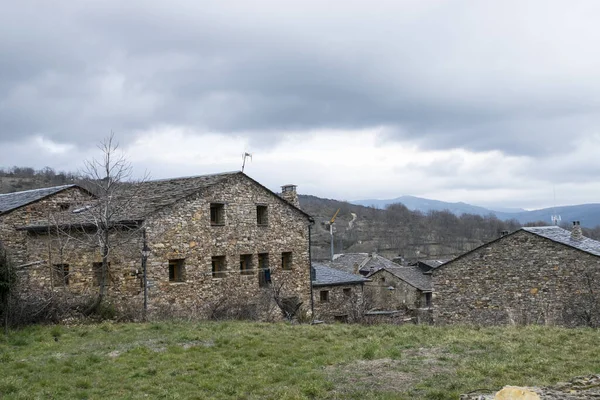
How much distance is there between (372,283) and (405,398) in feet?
114

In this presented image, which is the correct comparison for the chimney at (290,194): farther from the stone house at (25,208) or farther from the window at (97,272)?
the window at (97,272)

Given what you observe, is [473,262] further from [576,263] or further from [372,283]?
[372,283]

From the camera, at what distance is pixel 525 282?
2522 cm

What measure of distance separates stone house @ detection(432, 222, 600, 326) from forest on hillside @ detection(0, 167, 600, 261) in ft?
157

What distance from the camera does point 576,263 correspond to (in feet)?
78.7

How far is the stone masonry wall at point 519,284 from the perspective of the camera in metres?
23.9

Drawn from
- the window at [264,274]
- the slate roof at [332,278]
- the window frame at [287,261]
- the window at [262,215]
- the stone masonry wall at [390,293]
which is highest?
the window at [262,215]

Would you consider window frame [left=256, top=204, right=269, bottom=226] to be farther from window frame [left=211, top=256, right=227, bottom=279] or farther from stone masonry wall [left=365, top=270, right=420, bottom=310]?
stone masonry wall [left=365, top=270, right=420, bottom=310]

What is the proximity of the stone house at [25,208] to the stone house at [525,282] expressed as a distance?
16.5m

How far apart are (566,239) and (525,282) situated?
2779 millimetres

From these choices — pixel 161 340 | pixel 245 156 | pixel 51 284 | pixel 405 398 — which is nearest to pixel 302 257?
pixel 245 156

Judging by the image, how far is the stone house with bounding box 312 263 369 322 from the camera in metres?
28.8

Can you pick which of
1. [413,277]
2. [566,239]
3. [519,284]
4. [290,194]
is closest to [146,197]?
[290,194]

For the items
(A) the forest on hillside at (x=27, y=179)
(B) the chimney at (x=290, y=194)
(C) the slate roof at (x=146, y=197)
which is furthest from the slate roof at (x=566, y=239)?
(A) the forest on hillside at (x=27, y=179)
